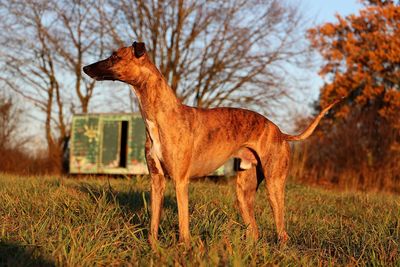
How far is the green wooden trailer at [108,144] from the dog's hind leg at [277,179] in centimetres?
1215

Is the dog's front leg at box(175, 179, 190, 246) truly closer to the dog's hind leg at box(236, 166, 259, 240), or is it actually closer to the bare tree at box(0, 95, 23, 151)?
the dog's hind leg at box(236, 166, 259, 240)

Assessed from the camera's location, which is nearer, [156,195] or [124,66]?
[124,66]

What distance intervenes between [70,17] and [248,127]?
839 inches

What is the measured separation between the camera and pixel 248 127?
208 inches

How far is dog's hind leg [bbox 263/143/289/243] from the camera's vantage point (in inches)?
212

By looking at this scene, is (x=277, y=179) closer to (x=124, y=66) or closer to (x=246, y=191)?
(x=246, y=191)

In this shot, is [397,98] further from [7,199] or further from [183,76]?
[7,199]

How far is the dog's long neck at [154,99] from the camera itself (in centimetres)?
452

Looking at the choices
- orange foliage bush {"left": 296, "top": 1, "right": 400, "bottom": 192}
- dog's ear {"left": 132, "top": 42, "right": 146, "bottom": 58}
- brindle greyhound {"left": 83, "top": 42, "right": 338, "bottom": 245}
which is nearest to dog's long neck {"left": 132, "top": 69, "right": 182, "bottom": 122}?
brindle greyhound {"left": 83, "top": 42, "right": 338, "bottom": 245}

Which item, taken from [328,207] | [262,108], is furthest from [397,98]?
[328,207]

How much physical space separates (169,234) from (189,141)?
0.89m

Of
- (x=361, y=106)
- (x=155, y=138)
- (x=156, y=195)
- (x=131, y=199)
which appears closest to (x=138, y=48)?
(x=155, y=138)

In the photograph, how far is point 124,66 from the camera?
442 centimetres

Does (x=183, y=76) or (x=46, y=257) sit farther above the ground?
(x=183, y=76)
